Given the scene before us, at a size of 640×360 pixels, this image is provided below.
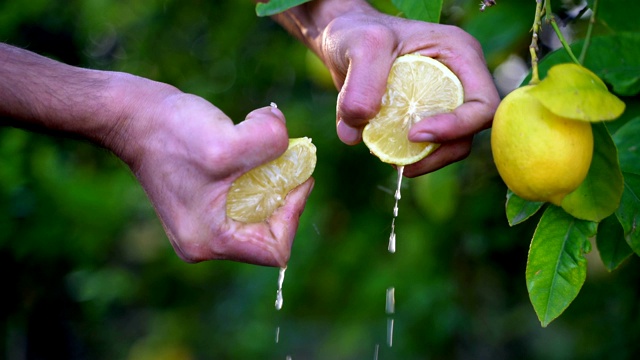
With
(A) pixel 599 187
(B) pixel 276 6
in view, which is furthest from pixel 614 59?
(B) pixel 276 6

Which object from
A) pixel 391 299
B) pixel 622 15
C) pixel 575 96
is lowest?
pixel 391 299

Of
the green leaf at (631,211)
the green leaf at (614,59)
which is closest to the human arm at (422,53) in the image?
the green leaf at (614,59)

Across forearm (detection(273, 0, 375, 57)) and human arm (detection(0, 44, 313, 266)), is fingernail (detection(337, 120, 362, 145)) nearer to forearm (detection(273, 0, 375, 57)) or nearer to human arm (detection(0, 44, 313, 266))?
human arm (detection(0, 44, 313, 266))

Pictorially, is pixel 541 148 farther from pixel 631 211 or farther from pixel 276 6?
pixel 276 6

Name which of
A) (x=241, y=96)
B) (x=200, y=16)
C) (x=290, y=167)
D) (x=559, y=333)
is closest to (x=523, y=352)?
(x=559, y=333)

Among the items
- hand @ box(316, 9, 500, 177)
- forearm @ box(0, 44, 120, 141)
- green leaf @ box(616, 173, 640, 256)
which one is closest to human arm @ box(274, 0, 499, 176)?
hand @ box(316, 9, 500, 177)

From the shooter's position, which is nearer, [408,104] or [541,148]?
[541,148]

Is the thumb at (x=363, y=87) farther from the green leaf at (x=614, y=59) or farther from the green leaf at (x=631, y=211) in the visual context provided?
the green leaf at (x=631, y=211)
